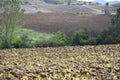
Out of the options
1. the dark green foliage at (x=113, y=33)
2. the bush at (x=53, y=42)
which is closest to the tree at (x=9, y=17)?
the bush at (x=53, y=42)

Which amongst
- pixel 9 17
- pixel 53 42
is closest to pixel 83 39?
pixel 53 42

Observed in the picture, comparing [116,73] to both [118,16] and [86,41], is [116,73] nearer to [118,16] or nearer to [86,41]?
[86,41]

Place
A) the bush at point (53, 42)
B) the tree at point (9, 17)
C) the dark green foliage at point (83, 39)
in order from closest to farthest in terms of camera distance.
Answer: the bush at point (53, 42), the dark green foliage at point (83, 39), the tree at point (9, 17)

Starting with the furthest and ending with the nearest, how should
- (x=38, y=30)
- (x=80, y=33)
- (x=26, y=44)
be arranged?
(x=38, y=30)
(x=80, y=33)
(x=26, y=44)

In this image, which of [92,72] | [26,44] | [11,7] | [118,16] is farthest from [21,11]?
[92,72]

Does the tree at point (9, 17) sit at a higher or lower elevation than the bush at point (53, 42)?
higher

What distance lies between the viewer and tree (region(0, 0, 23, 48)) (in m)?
32.1

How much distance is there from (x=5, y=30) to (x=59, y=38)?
201 inches

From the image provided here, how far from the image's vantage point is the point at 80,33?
108 feet

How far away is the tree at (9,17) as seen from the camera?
32125mm

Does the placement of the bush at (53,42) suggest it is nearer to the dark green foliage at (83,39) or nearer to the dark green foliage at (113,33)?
the dark green foliage at (83,39)

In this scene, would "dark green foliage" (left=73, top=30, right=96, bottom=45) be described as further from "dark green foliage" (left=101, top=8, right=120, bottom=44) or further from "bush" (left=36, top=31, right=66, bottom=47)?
"dark green foliage" (left=101, top=8, right=120, bottom=44)

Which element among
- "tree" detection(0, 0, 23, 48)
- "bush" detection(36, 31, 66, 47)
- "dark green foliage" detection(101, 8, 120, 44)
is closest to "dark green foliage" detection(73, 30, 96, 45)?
"bush" detection(36, 31, 66, 47)

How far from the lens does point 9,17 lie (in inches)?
1284
